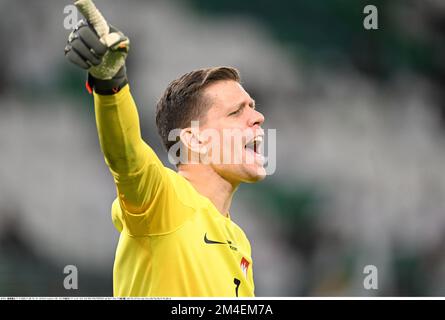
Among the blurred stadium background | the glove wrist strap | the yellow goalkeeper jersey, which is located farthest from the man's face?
the blurred stadium background

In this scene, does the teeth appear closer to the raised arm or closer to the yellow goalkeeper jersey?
the yellow goalkeeper jersey

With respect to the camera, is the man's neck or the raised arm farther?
the man's neck

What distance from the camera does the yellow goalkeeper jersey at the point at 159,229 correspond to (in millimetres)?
1839

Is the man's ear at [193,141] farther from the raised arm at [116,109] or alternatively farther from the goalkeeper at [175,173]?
the raised arm at [116,109]

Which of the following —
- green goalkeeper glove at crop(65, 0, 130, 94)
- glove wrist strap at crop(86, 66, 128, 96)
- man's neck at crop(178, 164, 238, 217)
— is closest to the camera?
green goalkeeper glove at crop(65, 0, 130, 94)

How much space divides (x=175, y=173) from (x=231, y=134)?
0.26 metres

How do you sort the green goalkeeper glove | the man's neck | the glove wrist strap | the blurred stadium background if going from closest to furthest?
the green goalkeeper glove, the glove wrist strap, the man's neck, the blurred stadium background

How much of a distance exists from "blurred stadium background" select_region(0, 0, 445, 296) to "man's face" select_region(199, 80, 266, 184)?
64.1 inches

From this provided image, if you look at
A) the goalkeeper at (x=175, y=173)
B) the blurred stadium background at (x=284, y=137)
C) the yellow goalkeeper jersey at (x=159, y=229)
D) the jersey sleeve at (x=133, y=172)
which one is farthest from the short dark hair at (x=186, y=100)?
the blurred stadium background at (x=284, y=137)

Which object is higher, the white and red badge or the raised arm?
the raised arm

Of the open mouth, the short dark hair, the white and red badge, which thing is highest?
the short dark hair

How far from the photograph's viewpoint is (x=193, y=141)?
2438 mm

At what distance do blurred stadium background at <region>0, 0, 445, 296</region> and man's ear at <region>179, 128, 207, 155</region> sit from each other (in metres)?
1.62

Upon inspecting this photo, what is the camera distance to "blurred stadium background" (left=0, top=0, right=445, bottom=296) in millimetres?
4008
